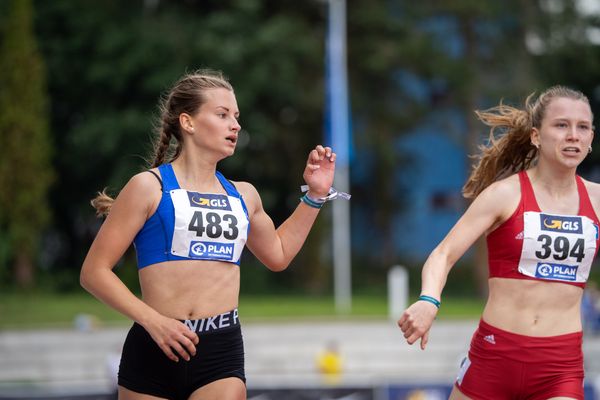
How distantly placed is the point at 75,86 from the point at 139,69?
2819 millimetres

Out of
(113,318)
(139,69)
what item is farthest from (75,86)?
(113,318)

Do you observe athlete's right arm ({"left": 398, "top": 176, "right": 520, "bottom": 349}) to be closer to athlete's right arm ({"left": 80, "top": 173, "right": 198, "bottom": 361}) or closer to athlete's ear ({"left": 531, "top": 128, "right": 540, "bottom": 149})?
athlete's ear ({"left": 531, "top": 128, "right": 540, "bottom": 149})

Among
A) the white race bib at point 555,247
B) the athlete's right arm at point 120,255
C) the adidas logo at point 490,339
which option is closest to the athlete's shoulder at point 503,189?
the white race bib at point 555,247

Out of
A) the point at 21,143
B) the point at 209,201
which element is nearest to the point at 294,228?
the point at 209,201

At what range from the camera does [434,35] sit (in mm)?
32938

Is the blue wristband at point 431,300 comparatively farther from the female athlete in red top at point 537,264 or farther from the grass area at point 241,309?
the grass area at point 241,309

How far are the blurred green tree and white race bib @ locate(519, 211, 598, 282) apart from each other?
79.5 ft

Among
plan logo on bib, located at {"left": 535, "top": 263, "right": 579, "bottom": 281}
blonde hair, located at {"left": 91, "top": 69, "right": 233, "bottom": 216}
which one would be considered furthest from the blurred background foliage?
plan logo on bib, located at {"left": 535, "top": 263, "right": 579, "bottom": 281}

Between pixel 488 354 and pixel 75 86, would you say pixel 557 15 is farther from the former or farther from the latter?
pixel 488 354

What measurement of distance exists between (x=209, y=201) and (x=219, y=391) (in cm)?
85

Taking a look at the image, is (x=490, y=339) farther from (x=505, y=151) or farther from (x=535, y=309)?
(x=505, y=151)

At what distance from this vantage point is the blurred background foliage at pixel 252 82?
1112 inches

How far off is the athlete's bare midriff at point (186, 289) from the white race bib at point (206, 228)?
0.18 feet

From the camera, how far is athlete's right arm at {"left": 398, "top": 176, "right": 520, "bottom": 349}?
472cm
